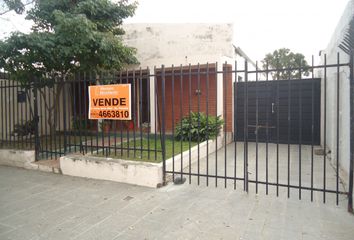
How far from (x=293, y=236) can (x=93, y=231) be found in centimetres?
243

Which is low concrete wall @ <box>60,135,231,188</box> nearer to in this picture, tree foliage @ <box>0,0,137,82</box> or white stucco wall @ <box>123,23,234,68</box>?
tree foliage @ <box>0,0,137,82</box>

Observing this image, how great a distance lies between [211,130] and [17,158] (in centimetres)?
565

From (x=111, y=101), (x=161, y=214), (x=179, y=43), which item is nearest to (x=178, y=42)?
(x=179, y=43)

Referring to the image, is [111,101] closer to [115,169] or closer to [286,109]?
[115,169]

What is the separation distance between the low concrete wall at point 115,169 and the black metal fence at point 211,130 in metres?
0.26

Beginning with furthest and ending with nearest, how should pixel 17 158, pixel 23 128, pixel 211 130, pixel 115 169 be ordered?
pixel 211 130 < pixel 23 128 < pixel 17 158 < pixel 115 169

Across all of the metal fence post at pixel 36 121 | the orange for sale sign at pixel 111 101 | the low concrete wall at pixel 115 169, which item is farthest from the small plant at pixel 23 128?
the orange for sale sign at pixel 111 101

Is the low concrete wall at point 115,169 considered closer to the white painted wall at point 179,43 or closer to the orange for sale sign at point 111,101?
the orange for sale sign at point 111,101

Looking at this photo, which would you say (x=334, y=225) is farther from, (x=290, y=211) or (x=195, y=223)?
(x=195, y=223)

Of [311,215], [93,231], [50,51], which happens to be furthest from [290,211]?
[50,51]

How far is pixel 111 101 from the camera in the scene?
18.4ft

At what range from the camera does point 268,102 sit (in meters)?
10.2

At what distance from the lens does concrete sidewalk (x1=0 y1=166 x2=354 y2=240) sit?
133 inches

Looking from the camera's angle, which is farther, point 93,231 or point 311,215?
point 311,215
